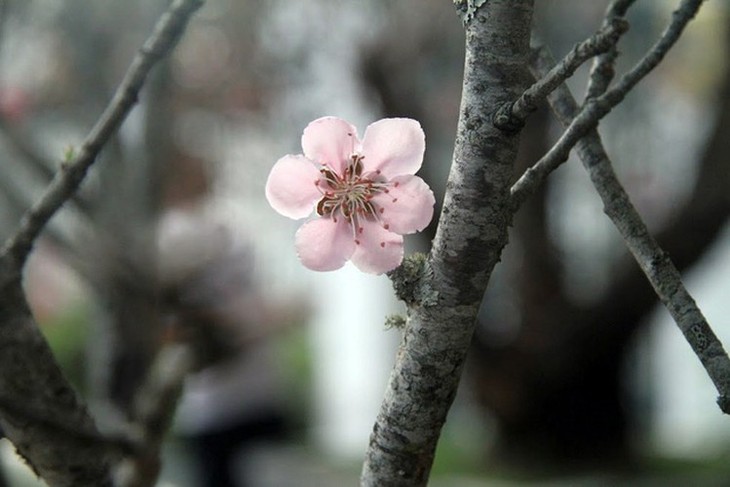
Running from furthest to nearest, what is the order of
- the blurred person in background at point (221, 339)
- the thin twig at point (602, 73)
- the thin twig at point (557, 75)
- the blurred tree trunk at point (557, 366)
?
the blurred tree trunk at point (557, 366) → the blurred person in background at point (221, 339) → the thin twig at point (602, 73) → the thin twig at point (557, 75)

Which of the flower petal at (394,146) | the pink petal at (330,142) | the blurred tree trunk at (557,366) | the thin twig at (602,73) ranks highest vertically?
the blurred tree trunk at (557,366)

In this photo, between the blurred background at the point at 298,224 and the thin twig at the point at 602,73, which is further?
the blurred background at the point at 298,224

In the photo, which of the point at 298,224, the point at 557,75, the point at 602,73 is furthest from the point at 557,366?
the point at 557,75

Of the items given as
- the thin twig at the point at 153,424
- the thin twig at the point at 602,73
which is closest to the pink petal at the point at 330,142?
the thin twig at the point at 602,73

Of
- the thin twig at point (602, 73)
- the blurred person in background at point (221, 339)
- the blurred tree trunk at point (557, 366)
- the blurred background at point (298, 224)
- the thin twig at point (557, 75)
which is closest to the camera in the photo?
the thin twig at point (557, 75)

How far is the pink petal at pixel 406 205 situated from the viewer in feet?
1.04

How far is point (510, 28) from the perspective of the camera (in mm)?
289

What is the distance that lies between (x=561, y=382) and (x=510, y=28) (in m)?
1.43

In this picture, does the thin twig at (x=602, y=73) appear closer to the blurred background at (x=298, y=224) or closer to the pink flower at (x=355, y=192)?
the pink flower at (x=355, y=192)

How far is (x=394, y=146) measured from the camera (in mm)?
318

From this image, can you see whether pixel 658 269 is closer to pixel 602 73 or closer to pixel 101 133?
pixel 602 73

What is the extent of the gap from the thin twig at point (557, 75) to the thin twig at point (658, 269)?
2.6 inches

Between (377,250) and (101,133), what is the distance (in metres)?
0.16

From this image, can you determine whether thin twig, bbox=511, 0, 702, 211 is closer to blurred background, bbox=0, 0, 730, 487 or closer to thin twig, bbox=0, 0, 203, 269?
thin twig, bbox=0, 0, 203, 269
